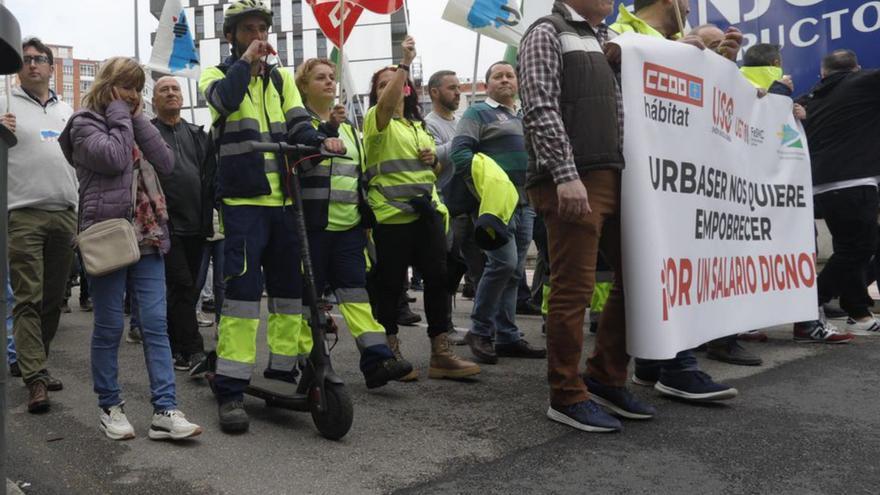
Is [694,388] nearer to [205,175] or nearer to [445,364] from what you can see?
[445,364]

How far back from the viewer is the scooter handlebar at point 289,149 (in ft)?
11.7

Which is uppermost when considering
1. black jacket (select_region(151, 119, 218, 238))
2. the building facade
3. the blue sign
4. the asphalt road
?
the building facade

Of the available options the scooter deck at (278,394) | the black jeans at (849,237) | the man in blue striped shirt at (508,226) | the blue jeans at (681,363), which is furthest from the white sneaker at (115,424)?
the black jeans at (849,237)

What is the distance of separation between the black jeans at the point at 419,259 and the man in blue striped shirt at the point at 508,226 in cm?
54

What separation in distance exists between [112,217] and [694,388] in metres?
2.80

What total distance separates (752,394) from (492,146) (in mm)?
2426

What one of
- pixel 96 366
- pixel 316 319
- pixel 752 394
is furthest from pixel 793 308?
pixel 96 366

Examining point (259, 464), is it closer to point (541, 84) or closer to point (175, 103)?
point (541, 84)

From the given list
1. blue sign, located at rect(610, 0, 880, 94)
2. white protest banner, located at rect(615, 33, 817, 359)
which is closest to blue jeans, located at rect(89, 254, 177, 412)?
white protest banner, located at rect(615, 33, 817, 359)

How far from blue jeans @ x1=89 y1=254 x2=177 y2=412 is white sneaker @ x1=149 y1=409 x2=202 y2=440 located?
55 mm

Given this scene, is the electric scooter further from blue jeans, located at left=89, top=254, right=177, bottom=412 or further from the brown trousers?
the brown trousers

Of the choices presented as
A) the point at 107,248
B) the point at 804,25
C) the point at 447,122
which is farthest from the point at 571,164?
the point at 804,25

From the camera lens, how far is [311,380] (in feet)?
12.1

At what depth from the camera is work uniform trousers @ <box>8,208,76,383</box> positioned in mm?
4434
